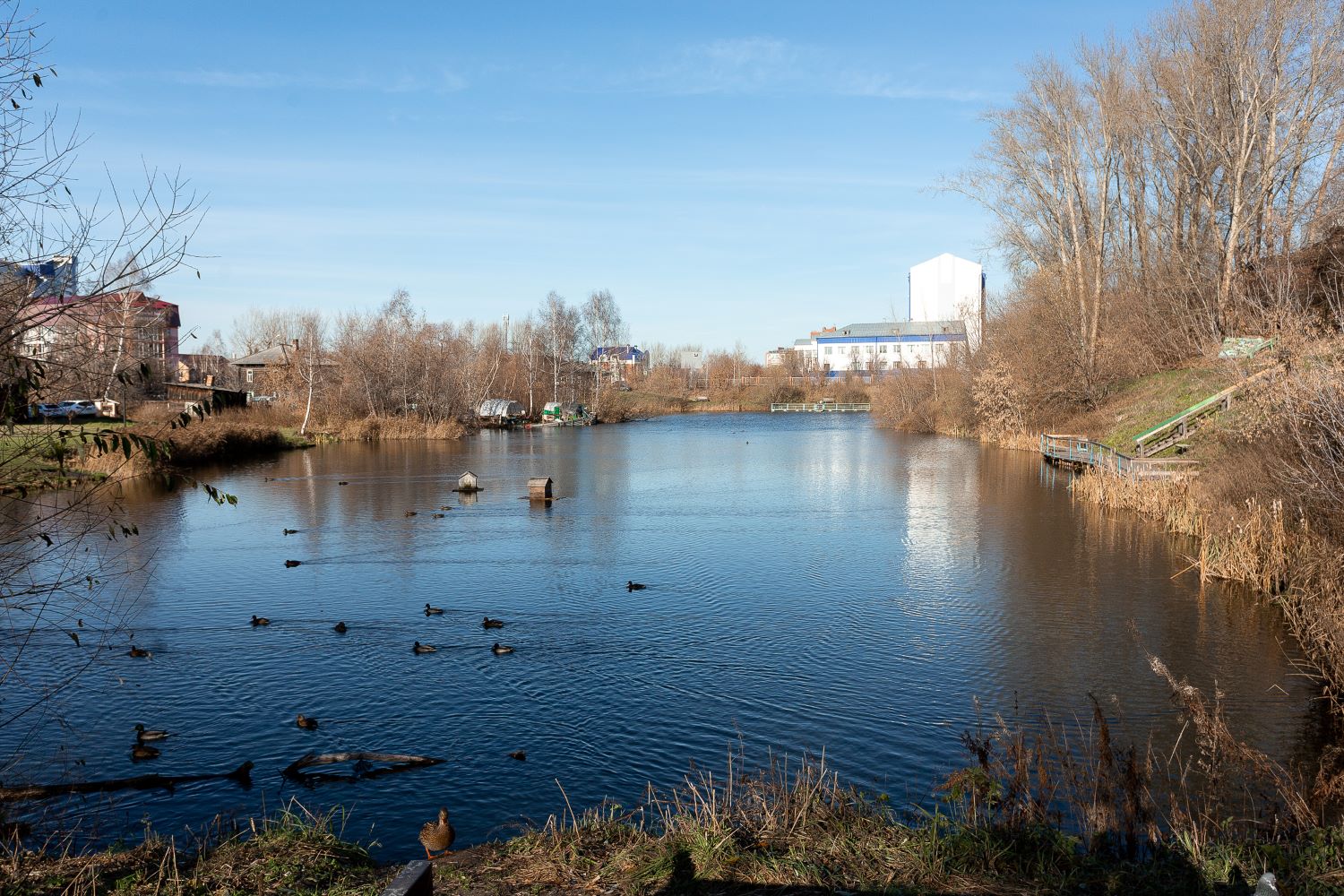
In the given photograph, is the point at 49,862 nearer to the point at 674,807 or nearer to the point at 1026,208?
the point at 674,807

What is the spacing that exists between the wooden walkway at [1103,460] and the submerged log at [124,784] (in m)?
20.0

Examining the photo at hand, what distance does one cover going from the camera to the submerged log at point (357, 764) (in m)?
8.38

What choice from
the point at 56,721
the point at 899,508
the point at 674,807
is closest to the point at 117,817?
the point at 56,721

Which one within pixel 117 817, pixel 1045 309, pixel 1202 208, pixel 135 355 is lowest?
pixel 117 817

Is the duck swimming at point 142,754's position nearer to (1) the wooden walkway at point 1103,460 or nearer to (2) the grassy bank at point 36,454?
(2) the grassy bank at point 36,454

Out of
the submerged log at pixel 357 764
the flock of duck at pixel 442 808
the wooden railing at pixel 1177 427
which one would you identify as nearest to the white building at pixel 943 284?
the wooden railing at pixel 1177 427

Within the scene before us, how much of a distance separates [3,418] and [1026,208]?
138ft

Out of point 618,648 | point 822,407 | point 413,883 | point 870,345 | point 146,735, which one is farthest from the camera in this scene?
point 870,345

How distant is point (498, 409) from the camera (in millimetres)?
63781

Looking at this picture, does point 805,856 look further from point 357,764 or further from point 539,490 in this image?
point 539,490

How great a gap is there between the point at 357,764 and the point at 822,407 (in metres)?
86.4

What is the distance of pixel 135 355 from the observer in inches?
239

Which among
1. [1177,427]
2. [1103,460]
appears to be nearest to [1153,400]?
[1177,427]

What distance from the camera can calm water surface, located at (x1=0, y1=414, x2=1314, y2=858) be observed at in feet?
29.0
